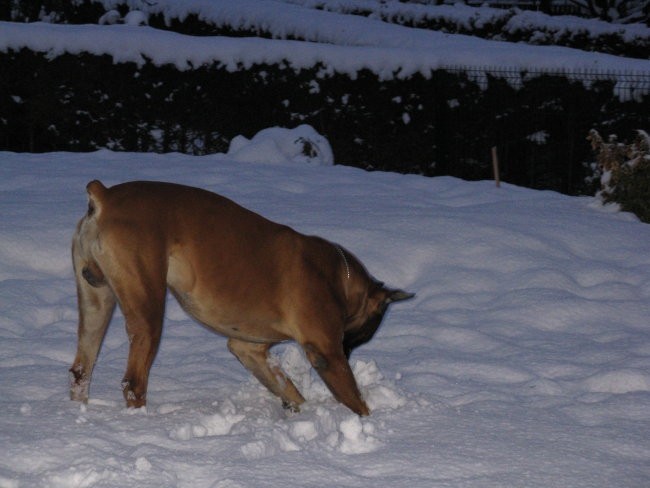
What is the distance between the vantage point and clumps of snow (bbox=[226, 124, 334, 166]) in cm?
1218

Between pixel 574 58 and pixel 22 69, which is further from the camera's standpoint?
pixel 574 58

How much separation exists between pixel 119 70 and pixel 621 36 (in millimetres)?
15643

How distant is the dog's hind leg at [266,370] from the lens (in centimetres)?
534

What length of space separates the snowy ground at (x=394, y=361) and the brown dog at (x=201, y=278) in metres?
0.29

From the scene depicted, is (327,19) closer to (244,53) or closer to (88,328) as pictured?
(244,53)

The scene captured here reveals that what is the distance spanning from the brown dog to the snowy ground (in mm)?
286

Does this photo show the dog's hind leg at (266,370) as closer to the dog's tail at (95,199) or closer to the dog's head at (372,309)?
the dog's head at (372,309)

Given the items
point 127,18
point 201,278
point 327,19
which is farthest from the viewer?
point 327,19

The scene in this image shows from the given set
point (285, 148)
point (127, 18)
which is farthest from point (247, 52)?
point (127, 18)

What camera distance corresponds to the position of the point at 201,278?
4852mm

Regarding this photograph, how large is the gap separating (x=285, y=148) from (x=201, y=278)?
25.3ft

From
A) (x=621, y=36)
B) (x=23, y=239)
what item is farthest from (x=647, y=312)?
(x=621, y=36)

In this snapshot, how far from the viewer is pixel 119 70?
13070 millimetres

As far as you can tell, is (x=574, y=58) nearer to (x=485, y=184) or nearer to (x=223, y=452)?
(x=485, y=184)
